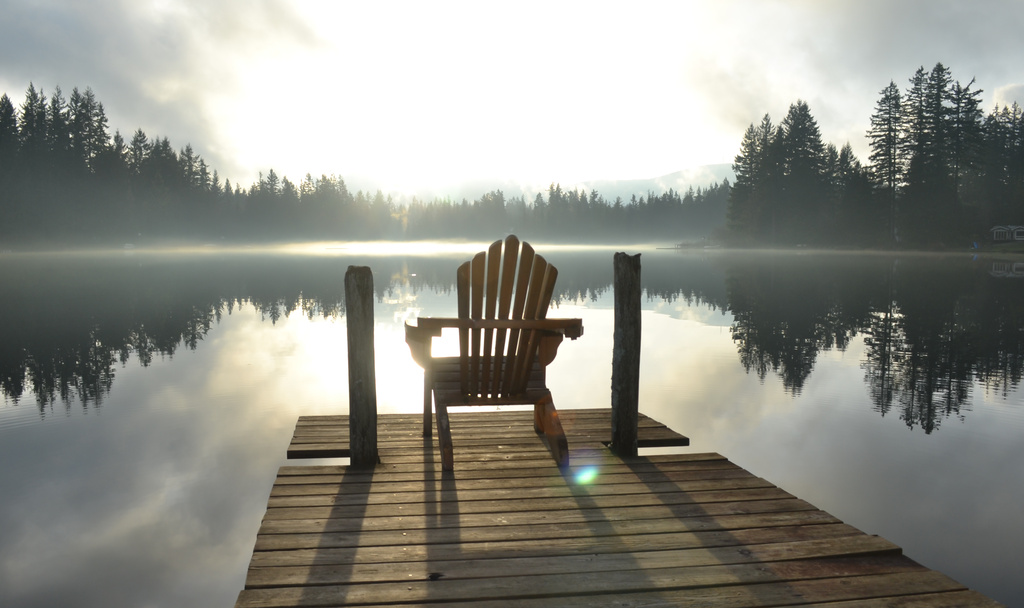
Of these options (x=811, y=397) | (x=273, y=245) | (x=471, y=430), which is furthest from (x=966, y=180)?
(x=273, y=245)

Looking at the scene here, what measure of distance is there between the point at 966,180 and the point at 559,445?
77.8 metres


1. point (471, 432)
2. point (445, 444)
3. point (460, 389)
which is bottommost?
point (471, 432)

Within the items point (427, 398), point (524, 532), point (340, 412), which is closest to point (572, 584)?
point (524, 532)

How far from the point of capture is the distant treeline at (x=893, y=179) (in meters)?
49.3

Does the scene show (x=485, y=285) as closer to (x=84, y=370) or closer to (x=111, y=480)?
(x=111, y=480)

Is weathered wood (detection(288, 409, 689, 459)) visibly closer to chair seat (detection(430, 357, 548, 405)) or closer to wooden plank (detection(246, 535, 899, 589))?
chair seat (detection(430, 357, 548, 405))

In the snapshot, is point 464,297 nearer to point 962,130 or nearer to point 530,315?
point 530,315

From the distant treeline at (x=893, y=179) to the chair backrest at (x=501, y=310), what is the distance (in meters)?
54.3

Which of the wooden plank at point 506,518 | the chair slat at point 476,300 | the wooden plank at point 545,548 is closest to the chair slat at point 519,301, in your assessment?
the chair slat at point 476,300

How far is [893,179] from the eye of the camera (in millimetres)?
51812

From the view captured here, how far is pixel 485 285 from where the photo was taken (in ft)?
14.4

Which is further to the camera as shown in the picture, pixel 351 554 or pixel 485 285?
pixel 485 285

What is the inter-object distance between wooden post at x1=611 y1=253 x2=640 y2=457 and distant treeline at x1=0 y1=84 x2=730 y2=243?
71689 mm

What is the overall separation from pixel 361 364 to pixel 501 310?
1008mm
